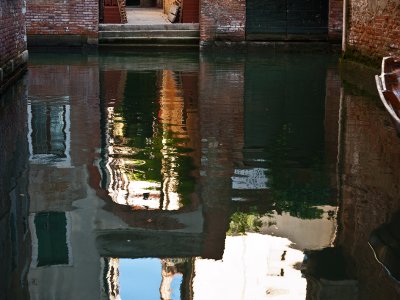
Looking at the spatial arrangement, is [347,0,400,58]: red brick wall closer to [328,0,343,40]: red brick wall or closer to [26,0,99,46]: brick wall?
[328,0,343,40]: red brick wall

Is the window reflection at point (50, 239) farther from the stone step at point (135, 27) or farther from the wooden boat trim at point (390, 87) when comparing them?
the stone step at point (135, 27)

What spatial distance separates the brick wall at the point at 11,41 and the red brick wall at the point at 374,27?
698 cm

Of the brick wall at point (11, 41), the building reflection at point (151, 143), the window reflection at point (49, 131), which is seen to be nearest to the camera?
the building reflection at point (151, 143)

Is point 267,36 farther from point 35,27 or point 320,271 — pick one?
point 320,271

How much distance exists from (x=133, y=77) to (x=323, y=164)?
975 cm

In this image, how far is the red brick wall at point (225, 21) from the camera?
26562 millimetres

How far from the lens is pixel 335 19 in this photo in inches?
1040

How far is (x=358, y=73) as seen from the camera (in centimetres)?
1861

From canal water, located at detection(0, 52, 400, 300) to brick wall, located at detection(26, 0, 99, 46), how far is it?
1143cm

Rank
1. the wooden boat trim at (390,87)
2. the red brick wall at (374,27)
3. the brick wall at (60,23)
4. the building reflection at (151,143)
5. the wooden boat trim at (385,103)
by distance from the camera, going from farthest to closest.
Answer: the brick wall at (60,23)
the red brick wall at (374,27)
the wooden boat trim at (390,87)
the wooden boat trim at (385,103)
the building reflection at (151,143)

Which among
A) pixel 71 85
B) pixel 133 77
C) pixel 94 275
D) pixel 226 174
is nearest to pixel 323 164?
pixel 226 174

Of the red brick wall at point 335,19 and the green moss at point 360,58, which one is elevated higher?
the red brick wall at point 335,19

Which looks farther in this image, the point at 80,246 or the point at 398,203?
the point at 398,203

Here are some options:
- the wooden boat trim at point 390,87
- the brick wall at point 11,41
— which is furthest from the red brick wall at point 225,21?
the wooden boat trim at point 390,87
